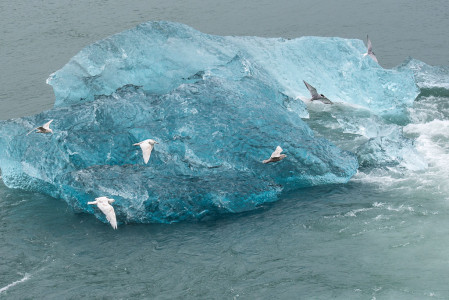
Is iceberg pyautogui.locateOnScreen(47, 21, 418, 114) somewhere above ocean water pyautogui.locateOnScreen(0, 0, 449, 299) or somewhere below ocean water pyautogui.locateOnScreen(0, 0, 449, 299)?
above

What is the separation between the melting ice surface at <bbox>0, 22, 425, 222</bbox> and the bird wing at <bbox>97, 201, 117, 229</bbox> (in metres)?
1.00

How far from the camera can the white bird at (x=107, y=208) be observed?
53.8ft

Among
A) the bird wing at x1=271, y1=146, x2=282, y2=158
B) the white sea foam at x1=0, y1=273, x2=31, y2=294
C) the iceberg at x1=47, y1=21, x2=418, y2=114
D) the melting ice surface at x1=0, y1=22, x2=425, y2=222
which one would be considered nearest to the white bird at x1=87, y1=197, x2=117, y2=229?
the melting ice surface at x1=0, y1=22, x2=425, y2=222

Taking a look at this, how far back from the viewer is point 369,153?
1981 centimetres

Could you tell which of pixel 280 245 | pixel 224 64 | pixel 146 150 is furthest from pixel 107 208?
pixel 224 64

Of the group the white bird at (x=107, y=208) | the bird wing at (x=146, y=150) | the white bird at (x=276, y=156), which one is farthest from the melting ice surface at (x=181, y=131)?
the white bird at (x=107, y=208)

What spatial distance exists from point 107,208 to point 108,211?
9cm

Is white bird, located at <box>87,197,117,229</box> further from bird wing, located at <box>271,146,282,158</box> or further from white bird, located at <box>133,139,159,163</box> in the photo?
bird wing, located at <box>271,146,282,158</box>

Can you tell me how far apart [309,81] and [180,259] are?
35.2 feet

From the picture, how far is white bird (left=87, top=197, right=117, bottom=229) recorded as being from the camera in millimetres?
16406

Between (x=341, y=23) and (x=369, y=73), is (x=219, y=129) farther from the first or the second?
(x=341, y=23)

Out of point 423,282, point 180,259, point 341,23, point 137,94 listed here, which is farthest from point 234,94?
point 341,23

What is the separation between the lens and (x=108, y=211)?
1656 cm

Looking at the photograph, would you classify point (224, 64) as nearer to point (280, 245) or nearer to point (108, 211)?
point (108, 211)
